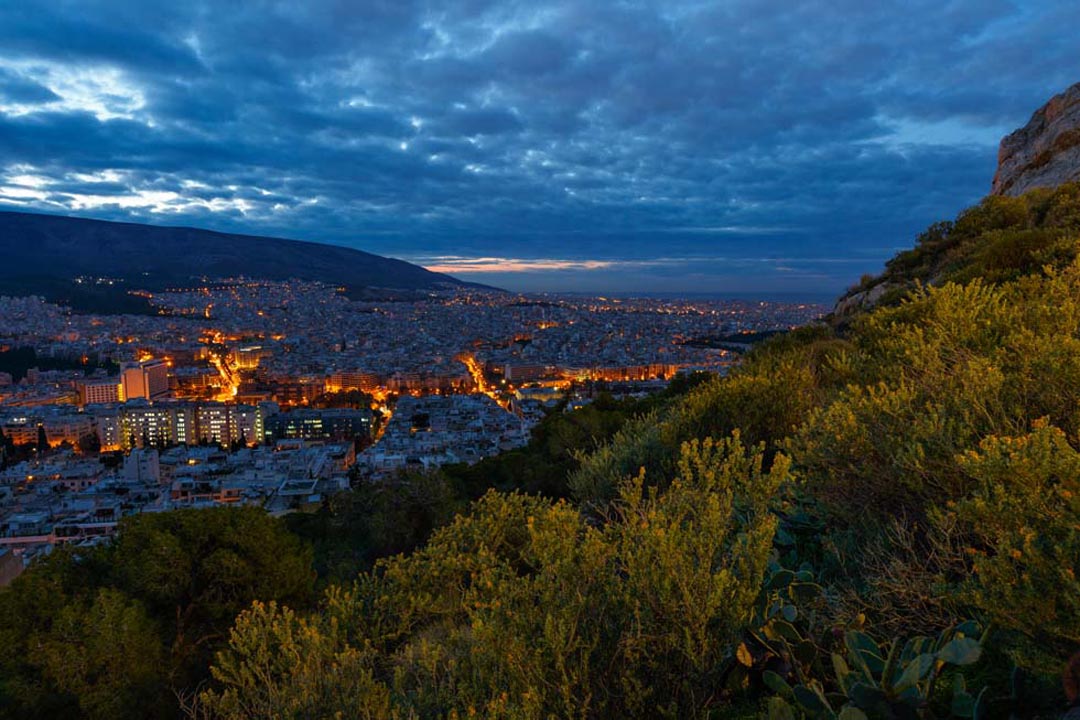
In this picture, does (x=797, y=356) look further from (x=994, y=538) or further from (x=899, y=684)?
(x=899, y=684)

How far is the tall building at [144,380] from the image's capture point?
55500mm

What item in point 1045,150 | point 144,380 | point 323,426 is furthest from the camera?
point 144,380

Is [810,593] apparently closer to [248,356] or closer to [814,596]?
[814,596]

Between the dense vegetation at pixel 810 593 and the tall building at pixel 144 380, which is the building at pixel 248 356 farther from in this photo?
the dense vegetation at pixel 810 593

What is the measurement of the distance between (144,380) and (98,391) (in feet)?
12.0

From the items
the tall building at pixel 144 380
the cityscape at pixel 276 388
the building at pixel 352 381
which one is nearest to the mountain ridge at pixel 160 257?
the cityscape at pixel 276 388

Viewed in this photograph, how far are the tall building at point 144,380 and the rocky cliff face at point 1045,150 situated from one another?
199 feet

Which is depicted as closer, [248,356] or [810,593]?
[810,593]

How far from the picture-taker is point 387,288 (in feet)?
479

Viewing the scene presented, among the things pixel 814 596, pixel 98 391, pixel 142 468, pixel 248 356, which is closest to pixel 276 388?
pixel 98 391

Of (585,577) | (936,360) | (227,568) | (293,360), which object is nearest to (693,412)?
(936,360)

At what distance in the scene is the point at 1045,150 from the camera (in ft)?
48.2

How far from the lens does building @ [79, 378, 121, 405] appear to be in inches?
2128

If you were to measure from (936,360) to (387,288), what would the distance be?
486ft
